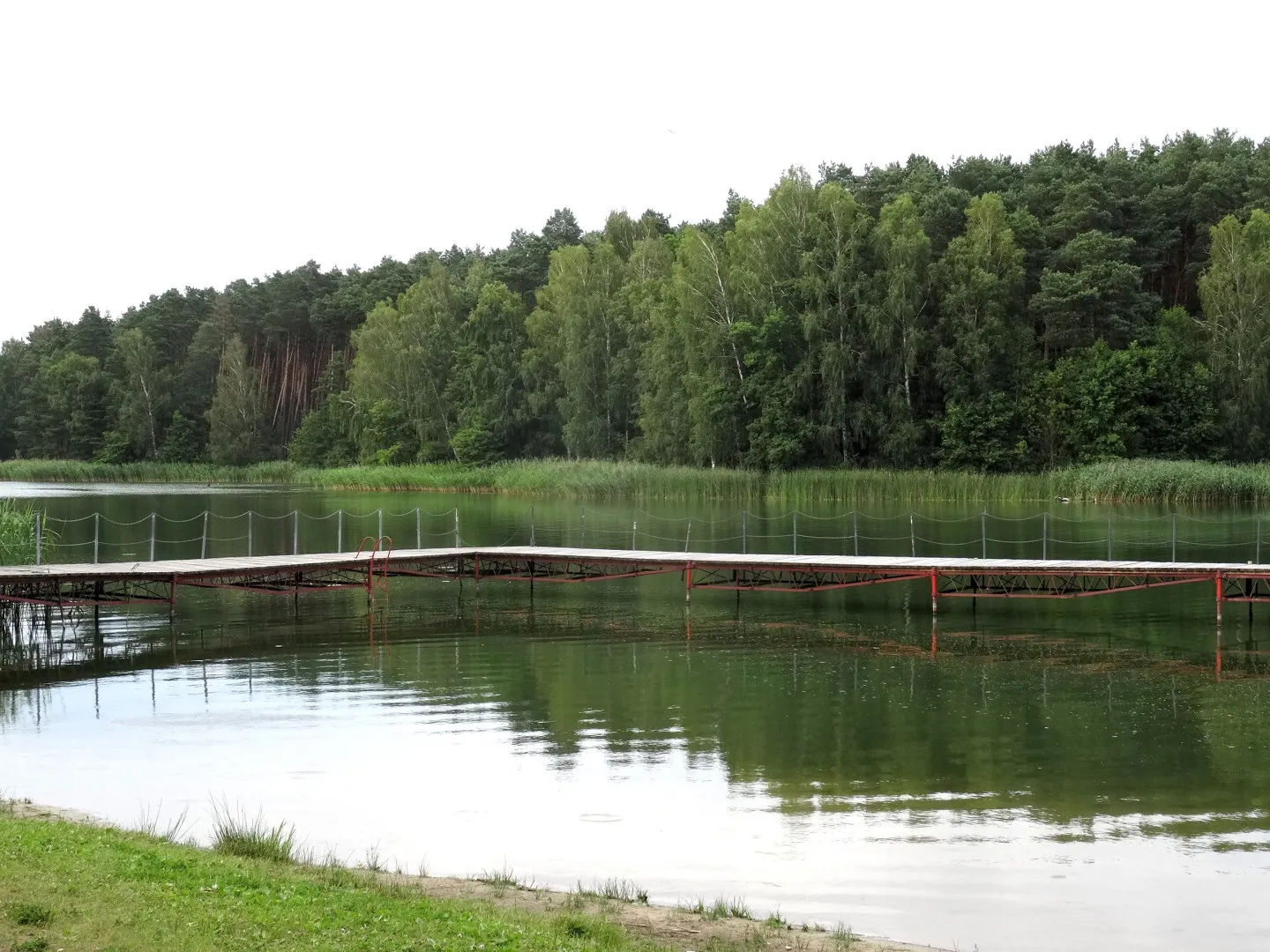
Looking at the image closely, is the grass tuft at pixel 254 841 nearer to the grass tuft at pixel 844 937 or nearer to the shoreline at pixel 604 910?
the shoreline at pixel 604 910

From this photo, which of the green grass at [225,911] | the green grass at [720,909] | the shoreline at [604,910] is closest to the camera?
the green grass at [225,911]

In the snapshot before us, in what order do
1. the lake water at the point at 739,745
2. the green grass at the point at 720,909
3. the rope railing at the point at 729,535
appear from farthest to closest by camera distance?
1. the rope railing at the point at 729,535
2. the lake water at the point at 739,745
3. the green grass at the point at 720,909

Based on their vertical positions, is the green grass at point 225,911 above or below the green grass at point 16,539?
below

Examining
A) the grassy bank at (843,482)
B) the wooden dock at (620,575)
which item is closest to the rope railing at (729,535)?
the wooden dock at (620,575)

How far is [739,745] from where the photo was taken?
39.7ft

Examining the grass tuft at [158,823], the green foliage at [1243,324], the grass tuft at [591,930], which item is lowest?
the grass tuft at [158,823]

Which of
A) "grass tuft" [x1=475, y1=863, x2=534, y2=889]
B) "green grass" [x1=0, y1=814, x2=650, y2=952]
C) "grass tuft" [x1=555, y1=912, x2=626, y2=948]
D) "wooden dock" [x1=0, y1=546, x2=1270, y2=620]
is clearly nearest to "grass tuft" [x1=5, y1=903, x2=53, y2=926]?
"green grass" [x1=0, y1=814, x2=650, y2=952]

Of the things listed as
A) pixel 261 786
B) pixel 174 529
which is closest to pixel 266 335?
pixel 174 529

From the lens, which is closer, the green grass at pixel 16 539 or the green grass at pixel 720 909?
the green grass at pixel 720 909

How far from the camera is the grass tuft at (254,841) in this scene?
26.1 feet

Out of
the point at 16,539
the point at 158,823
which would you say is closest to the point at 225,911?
the point at 158,823

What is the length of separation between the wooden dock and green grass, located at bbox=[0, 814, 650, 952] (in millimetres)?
13141

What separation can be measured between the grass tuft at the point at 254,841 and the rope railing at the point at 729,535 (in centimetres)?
1537

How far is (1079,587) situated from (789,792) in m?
14.4
